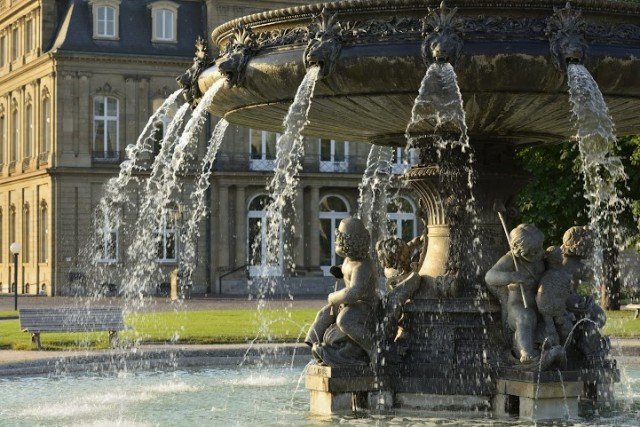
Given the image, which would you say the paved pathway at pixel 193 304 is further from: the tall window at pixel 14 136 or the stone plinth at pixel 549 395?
the stone plinth at pixel 549 395

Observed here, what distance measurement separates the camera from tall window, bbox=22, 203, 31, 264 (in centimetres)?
5778

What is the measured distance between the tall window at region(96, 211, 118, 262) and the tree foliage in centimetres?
2502

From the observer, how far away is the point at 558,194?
32.2 metres

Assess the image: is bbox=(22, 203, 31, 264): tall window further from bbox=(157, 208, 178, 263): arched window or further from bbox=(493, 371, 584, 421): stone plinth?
bbox=(493, 371, 584, 421): stone plinth

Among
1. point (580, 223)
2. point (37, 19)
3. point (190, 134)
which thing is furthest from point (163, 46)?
point (190, 134)

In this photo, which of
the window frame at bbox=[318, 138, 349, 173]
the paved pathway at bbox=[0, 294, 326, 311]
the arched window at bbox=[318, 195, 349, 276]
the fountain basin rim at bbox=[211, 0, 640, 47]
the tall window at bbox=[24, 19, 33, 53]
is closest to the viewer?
the fountain basin rim at bbox=[211, 0, 640, 47]

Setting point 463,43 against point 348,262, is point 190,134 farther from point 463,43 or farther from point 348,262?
point 463,43

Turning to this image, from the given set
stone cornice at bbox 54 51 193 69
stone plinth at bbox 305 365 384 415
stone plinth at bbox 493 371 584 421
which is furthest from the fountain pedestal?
stone cornice at bbox 54 51 193 69

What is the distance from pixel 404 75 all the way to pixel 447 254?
2.06 metres

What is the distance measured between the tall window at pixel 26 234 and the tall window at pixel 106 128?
488cm

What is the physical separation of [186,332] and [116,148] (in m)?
33.8

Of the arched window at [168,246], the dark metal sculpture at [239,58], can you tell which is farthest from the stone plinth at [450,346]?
the arched window at [168,246]

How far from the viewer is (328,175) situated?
5778cm

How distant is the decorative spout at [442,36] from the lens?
8.80m
